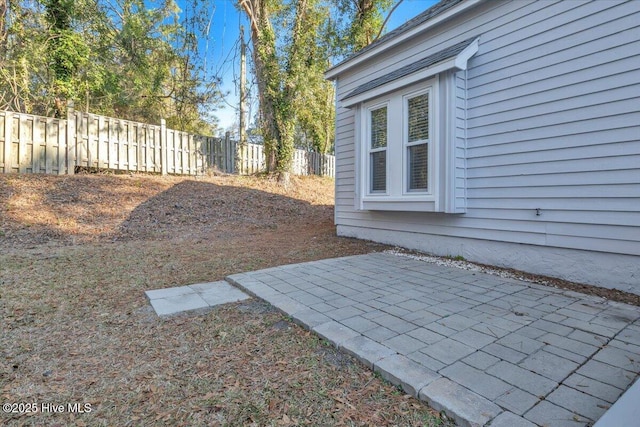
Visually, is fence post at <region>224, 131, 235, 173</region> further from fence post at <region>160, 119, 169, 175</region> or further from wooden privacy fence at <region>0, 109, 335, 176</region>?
fence post at <region>160, 119, 169, 175</region>

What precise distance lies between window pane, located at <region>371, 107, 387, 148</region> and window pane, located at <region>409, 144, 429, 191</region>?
619 millimetres

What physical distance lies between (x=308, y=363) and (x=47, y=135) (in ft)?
31.0

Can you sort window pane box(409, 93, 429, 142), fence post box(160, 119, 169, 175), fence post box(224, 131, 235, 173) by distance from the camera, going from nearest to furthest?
window pane box(409, 93, 429, 142) → fence post box(160, 119, 169, 175) → fence post box(224, 131, 235, 173)

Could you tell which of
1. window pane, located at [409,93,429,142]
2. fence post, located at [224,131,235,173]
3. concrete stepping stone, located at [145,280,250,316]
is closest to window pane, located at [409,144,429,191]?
window pane, located at [409,93,429,142]

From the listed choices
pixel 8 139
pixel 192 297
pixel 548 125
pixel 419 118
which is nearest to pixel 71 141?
pixel 8 139

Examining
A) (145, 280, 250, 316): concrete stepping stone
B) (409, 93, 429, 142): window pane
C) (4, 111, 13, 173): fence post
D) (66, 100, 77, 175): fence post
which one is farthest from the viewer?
(66, 100, 77, 175): fence post

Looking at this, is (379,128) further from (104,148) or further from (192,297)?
(104,148)

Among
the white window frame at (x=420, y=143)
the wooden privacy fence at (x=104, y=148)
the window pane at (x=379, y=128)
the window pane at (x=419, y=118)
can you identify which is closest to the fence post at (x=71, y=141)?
the wooden privacy fence at (x=104, y=148)

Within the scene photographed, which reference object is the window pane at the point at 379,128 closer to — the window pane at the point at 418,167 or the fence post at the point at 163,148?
the window pane at the point at 418,167

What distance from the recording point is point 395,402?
64.8 inches

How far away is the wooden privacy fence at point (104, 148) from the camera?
25.1 feet

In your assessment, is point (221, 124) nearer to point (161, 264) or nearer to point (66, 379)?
point (161, 264)

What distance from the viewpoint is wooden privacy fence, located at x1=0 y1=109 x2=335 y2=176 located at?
764cm

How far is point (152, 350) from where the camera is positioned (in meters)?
2.18
